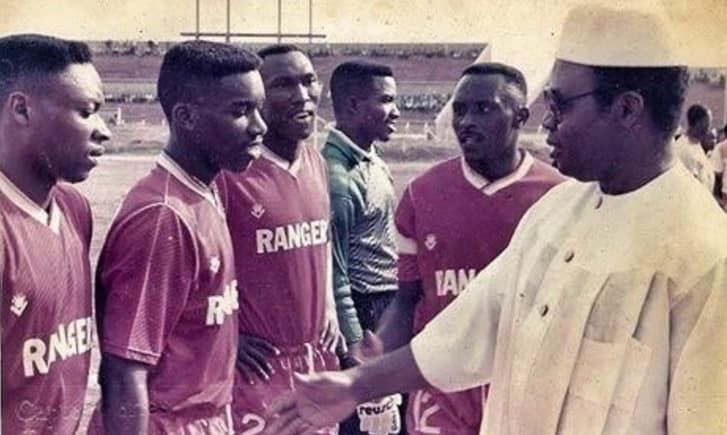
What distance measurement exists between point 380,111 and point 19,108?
3.54 ft

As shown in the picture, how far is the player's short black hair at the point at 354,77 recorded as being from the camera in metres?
2.08

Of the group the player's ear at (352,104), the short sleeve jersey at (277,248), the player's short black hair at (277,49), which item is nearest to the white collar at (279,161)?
the short sleeve jersey at (277,248)

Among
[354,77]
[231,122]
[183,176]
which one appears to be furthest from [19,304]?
[354,77]

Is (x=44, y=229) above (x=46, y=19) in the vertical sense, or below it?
below

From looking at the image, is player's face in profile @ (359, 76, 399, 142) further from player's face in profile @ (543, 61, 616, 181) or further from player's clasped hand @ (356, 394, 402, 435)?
player's face in profile @ (543, 61, 616, 181)

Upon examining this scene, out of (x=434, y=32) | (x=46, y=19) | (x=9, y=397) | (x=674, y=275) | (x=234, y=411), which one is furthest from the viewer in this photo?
(x=234, y=411)

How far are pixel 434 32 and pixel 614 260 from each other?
2.05 feet

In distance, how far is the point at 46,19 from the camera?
165 centimetres

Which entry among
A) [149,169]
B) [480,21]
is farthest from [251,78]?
[480,21]

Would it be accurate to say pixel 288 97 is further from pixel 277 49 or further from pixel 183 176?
pixel 183 176

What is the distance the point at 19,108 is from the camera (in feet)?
4.76

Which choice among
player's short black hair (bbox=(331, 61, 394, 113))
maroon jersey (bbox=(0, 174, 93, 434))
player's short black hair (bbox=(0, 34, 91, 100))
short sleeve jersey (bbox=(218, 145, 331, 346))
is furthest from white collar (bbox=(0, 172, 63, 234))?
player's short black hair (bbox=(331, 61, 394, 113))

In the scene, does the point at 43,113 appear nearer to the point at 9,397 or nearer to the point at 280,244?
the point at 9,397

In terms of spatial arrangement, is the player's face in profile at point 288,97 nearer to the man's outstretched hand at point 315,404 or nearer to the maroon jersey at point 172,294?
the maroon jersey at point 172,294
